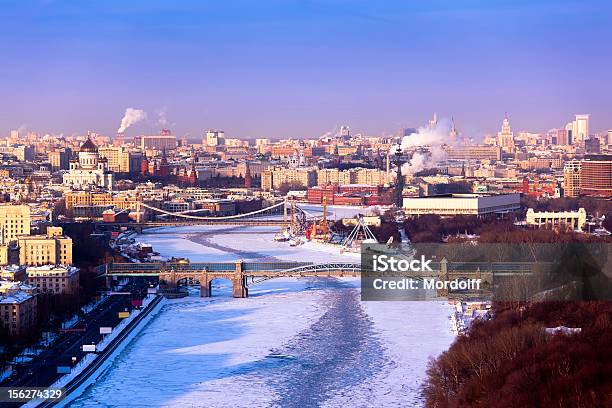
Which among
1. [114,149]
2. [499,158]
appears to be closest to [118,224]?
[114,149]

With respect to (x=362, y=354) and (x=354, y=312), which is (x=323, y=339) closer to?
(x=362, y=354)

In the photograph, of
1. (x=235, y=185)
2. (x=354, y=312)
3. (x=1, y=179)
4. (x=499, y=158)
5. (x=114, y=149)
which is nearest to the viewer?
(x=354, y=312)

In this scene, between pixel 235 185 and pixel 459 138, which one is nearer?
pixel 235 185

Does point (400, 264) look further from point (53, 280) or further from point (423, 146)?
point (423, 146)

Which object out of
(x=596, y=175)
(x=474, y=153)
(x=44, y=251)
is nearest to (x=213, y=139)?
(x=474, y=153)

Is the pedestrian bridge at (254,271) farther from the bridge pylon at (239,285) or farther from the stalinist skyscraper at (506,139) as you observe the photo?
the stalinist skyscraper at (506,139)
